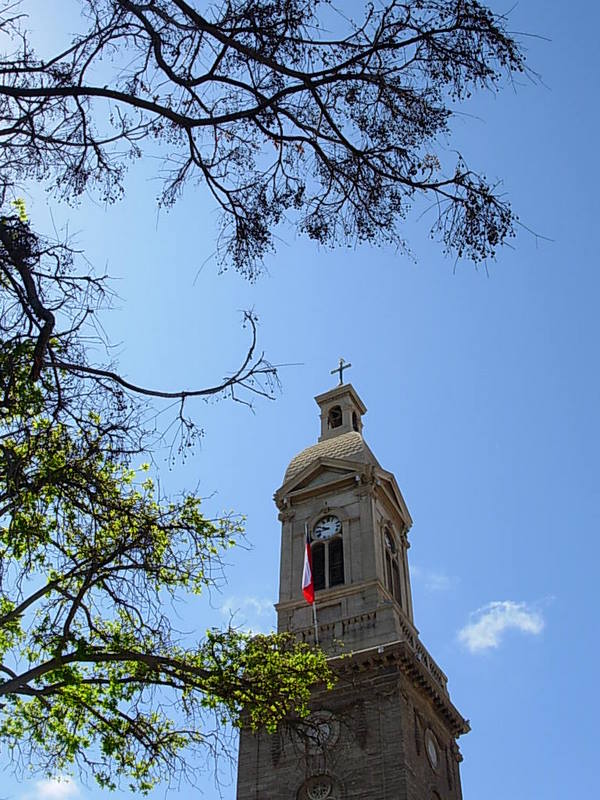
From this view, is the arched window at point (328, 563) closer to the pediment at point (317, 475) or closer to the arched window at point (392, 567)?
the arched window at point (392, 567)

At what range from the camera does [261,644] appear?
1789cm

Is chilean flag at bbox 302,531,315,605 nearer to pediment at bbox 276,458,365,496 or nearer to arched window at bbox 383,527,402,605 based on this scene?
arched window at bbox 383,527,402,605

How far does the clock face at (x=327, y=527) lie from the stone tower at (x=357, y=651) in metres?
0.05

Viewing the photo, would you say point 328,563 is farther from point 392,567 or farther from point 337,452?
point 337,452

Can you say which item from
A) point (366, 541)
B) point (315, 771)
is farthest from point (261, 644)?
point (366, 541)

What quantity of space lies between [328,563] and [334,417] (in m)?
11.8

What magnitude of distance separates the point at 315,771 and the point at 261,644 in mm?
16273

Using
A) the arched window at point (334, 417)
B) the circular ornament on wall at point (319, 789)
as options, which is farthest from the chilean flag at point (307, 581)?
the arched window at point (334, 417)

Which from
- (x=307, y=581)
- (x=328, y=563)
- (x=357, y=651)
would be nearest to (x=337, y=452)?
(x=328, y=563)

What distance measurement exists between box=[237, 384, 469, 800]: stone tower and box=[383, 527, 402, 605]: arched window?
0.08m

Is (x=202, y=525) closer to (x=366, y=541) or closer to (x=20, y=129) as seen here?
(x=20, y=129)

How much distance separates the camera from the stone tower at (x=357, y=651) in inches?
1244

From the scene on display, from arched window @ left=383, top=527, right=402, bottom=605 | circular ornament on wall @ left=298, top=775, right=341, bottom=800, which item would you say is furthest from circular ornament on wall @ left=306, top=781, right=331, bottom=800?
arched window @ left=383, top=527, right=402, bottom=605

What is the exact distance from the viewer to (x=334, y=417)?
164 ft
